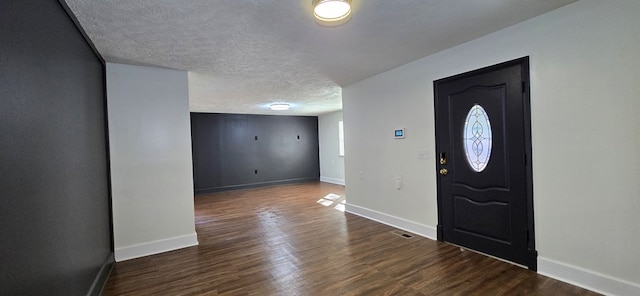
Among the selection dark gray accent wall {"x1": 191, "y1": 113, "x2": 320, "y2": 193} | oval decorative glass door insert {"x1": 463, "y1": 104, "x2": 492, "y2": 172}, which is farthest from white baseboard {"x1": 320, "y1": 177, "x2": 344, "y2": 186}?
oval decorative glass door insert {"x1": 463, "y1": 104, "x2": 492, "y2": 172}

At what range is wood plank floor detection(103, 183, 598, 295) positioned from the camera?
233 cm

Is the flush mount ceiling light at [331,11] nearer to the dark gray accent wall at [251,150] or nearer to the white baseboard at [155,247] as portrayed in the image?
the white baseboard at [155,247]

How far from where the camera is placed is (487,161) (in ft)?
9.38

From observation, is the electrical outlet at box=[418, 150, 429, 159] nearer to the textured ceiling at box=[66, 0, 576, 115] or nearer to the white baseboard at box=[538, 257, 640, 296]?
the textured ceiling at box=[66, 0, 576, 115]

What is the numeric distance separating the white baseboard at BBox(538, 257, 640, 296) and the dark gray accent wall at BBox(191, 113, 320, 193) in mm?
7274

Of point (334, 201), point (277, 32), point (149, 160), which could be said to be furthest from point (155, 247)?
point (334, 201)

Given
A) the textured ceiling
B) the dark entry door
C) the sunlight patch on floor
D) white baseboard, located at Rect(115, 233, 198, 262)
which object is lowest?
the sunlight patch on floor

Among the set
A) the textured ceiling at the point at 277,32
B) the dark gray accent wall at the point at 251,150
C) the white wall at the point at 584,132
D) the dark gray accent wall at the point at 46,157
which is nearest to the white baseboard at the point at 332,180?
the dark gray accent wall at the point at 251,150

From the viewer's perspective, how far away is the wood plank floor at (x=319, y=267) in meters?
2.33

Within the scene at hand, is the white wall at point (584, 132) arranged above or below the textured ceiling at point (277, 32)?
below

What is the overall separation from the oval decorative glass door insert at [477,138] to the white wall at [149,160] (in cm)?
344

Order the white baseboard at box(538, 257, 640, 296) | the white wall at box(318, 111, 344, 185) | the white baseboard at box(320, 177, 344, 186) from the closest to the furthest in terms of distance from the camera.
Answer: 1. the white baseboard at box(538, 257, 640, 296)
2. the white baseboard at box(320, 177, 344, 186)
3. the white wall at box(318, 111, 344, 185)

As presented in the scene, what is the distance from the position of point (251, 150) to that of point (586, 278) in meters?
7.67

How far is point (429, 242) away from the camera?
3.36 m
